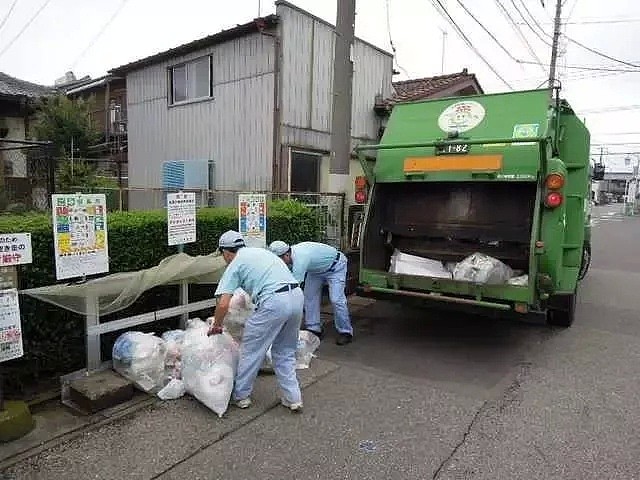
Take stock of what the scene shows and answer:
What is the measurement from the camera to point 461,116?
5.73 meters

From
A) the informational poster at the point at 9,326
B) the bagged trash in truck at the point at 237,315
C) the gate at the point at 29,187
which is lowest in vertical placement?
the bagged trash in truck at the point at 237,315

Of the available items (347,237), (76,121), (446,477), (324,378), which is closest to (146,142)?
(76,121)

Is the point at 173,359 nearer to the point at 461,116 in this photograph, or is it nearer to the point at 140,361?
the point at 140,361

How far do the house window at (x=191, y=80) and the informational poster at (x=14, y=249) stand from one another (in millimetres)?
8775

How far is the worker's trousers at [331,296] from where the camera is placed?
541 centimetres

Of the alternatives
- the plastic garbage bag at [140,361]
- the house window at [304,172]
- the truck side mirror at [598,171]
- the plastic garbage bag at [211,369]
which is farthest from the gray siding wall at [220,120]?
the plastic garbage bag at [211,369]

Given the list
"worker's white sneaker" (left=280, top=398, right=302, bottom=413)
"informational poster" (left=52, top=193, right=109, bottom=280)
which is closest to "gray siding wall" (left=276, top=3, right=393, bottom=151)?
"informational poster" (left=52, top=193, right=109, bottom=280)

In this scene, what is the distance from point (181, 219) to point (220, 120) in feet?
23.2

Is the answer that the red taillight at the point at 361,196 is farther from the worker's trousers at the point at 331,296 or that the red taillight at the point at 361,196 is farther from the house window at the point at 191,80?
the house window at the point at 191,80

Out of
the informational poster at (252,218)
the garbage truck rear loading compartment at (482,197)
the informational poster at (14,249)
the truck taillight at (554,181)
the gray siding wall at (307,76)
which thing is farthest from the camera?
the gray siding wall at (307,76)

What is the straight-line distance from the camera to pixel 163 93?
1258 cm

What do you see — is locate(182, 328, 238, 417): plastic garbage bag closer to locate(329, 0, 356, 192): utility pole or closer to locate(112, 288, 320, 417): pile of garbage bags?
locate(112, 288, 320, 417): pile of garbage bags

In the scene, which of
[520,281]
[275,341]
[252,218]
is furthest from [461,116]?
[275,341]

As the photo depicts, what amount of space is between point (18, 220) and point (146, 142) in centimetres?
992
